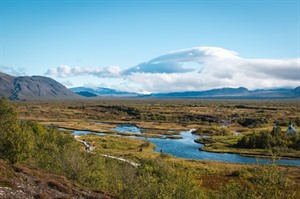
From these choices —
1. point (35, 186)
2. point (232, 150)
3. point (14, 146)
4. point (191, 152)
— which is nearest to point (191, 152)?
point (191, 152)

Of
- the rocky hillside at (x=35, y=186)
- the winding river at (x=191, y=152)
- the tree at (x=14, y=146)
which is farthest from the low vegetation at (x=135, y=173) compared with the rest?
the winding river at (x=191, y=152)

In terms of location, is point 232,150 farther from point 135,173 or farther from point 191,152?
point 135,173

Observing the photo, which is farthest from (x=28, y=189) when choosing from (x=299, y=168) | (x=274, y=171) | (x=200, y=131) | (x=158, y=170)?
(x=200, y=131)

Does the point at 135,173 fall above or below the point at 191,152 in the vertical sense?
above

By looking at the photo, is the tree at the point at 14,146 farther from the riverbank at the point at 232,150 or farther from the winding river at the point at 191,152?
the riverbank at the point at 232,150

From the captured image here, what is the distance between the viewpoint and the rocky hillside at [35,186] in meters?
39.0

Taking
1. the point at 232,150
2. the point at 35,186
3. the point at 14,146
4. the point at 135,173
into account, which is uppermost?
the point at 14,146

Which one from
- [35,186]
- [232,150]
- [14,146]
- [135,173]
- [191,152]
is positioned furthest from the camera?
[232,150]

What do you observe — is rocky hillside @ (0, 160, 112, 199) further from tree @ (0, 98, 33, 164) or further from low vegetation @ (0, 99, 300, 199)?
tree @ (0, 98, 33, 164)

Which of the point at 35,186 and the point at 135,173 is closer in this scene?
the point at 35,186

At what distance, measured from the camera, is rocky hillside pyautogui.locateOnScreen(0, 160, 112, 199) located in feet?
128

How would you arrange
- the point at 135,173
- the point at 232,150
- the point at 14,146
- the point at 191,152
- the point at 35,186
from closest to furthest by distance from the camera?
the point at 35,186
the point at 14,146
the point at 135,173
the point at 191,152
the point at 232,150

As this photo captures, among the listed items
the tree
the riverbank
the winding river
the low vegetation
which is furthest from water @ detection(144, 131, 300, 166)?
the tree

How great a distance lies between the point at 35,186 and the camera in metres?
44.5
